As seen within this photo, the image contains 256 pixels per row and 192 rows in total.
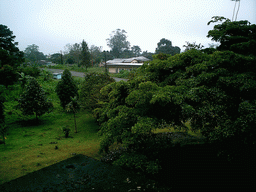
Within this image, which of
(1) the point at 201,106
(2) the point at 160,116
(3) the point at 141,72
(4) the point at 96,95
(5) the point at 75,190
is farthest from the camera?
(4) the point at 96,95

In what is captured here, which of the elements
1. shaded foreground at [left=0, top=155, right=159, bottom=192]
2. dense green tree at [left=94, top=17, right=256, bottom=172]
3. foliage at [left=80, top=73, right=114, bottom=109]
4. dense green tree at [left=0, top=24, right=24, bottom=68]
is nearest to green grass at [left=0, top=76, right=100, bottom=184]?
foliage at [left=80, top=73, right=114, bottom=109]

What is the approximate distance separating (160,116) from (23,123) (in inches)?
391

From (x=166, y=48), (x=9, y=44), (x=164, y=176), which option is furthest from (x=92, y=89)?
(x=166, y=48)

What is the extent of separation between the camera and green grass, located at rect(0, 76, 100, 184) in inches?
258

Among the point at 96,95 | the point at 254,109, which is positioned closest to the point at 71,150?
the point at 96,95

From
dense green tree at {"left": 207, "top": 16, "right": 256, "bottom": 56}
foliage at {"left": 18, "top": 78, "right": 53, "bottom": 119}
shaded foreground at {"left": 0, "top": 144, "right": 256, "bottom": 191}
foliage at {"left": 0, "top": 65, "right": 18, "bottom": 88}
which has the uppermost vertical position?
dense green tree at {"left": 207, "top": 16, "right": 256, "bottom": 56}

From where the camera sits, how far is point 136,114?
5.62m

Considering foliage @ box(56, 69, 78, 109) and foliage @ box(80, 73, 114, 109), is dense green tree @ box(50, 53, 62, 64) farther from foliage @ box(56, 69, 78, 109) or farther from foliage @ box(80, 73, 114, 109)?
foliage @ box(80, 73, 114, 109)

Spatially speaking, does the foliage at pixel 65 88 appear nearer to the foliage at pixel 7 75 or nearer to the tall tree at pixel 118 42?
the foliage at pixel 7 75

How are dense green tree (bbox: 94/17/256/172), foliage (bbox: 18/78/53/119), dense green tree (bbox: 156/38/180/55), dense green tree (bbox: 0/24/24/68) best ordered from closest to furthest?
dense green tree (bbox: 94/17/256/172)
foliage (bbox: 18/78/53/119)
dense green tree (bbox: 0/24/24/68)
dense green tree (bbox: 156/38/180/55)

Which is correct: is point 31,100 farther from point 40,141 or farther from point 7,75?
point 7,75

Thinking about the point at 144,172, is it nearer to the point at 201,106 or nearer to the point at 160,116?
the point at 160,116

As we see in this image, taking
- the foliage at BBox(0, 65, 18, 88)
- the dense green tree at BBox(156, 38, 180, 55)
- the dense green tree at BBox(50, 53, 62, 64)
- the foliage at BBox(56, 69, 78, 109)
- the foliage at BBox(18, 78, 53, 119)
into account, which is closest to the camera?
the foliage at BBox(18, 78, 53, 119)

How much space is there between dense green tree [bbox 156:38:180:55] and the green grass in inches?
939
